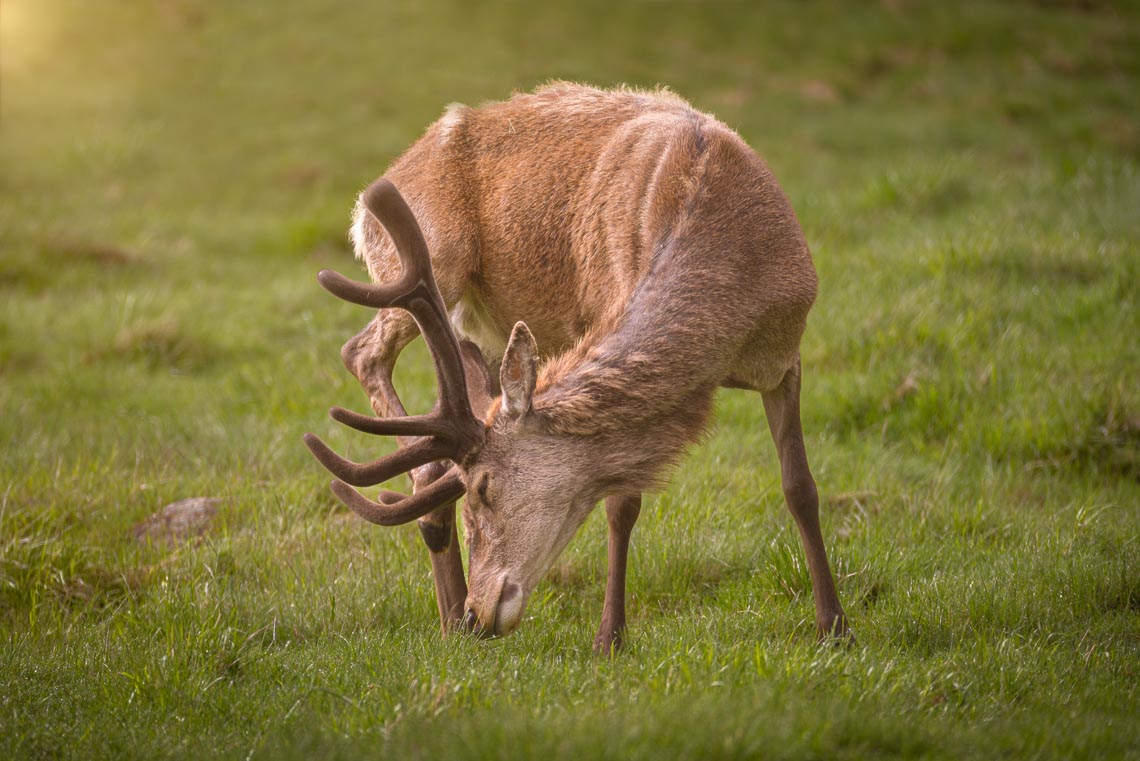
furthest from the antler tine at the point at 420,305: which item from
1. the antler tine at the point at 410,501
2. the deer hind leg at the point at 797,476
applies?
the deer hind leg at the point at 797,476

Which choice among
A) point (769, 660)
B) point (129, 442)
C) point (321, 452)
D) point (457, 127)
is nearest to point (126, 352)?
point (129, 442)

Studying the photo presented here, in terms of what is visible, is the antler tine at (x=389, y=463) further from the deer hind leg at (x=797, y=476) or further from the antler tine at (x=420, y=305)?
the deer hind leg at (x=797, y=476)

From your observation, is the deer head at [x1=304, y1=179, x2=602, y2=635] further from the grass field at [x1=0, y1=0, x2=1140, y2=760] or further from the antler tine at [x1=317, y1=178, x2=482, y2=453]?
the grass field at [x1=0, y1=0, x2=1140, y2=760]

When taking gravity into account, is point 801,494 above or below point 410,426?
below

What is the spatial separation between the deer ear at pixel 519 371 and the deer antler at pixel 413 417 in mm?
204

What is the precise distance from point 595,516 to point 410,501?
5.62 feet

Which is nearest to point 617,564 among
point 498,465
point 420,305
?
point 498,465

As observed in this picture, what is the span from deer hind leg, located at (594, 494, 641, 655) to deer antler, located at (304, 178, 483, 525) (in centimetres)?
92

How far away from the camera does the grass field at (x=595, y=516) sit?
3.94 meters

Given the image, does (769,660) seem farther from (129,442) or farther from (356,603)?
(129,442)

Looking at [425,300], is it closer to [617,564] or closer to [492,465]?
[492,465]

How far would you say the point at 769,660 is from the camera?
13.7 ft

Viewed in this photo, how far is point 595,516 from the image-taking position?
20.4 ft

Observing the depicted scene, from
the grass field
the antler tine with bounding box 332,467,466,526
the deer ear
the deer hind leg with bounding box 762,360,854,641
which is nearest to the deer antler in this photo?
the antler tine with bounding box 332,467,466,526
